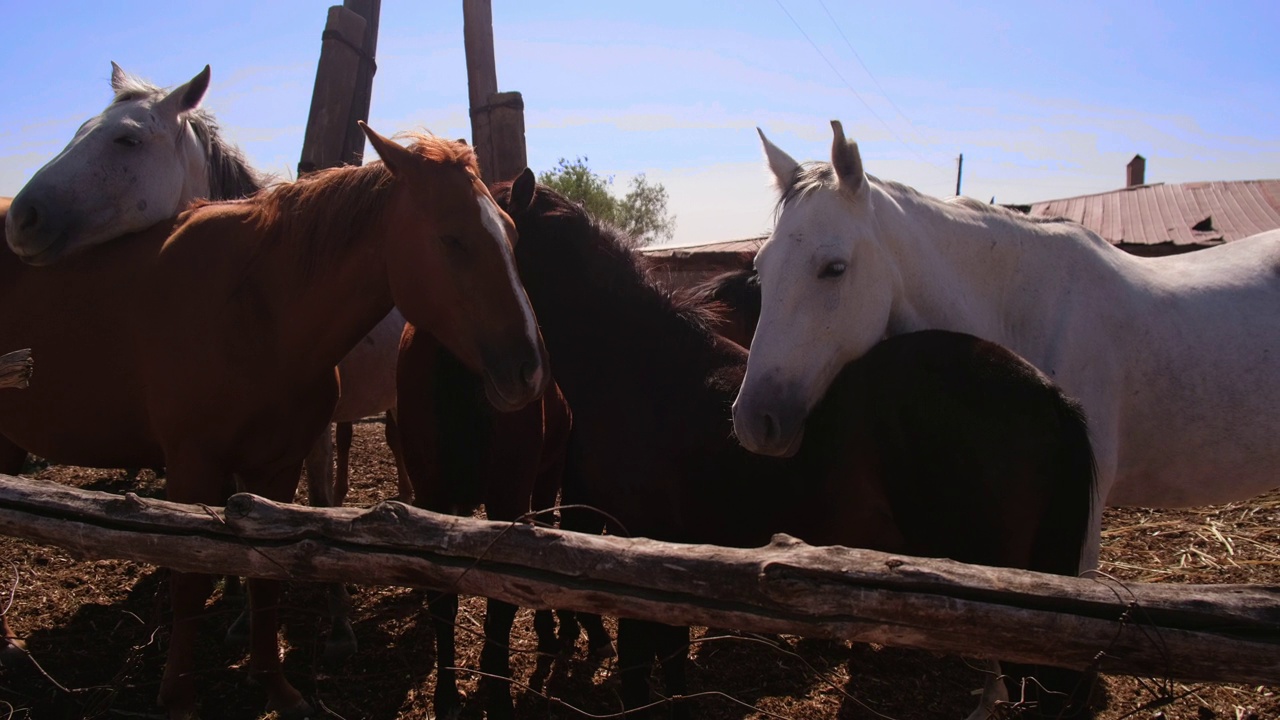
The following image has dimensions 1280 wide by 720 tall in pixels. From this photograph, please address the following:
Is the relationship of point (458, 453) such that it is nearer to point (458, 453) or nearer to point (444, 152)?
point (458, 453)

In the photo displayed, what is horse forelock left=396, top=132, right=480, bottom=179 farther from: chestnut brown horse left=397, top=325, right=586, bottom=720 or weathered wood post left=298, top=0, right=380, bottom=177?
weathered wood post left=298, top=0, right=380, bottom=177

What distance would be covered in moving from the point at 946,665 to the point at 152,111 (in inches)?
182

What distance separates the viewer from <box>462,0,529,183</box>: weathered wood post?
16.5 ft

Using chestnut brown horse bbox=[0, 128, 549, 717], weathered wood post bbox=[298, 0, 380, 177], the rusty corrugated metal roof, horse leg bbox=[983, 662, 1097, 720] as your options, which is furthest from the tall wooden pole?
the rusty corrugated metal roof

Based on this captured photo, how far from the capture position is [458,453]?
3.09 m

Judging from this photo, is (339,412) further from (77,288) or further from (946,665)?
(946,665)

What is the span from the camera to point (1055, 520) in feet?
7.43

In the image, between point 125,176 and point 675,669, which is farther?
point 125,176

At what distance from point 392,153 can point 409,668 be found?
2.01 metres

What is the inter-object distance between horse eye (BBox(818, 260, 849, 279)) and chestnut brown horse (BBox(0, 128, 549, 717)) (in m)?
1.02

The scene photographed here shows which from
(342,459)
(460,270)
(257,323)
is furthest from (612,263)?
(342,459)

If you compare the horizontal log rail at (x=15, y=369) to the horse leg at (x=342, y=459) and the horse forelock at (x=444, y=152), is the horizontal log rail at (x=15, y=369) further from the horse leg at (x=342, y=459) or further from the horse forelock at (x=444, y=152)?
the horse leg at (x=342, y=459)

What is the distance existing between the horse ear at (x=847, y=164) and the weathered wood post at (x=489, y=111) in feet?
9.31

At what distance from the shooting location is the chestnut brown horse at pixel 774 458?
2262mm
